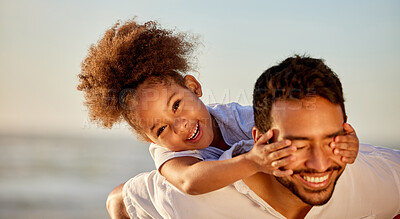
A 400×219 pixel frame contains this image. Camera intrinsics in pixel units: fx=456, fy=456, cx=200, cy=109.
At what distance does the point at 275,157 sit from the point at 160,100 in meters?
1.40

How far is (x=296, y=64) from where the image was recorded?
8.30ft

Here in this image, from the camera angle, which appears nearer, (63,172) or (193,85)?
(193,85)

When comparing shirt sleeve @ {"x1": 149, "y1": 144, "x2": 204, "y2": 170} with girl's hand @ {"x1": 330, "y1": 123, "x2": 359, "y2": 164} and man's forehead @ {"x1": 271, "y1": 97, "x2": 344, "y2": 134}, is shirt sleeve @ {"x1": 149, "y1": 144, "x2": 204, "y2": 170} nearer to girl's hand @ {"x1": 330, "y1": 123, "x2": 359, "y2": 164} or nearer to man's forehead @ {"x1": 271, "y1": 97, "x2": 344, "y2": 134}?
man's forehead @ {"x1": 271, "y1": 97, "x2": 344, "y2": 134}

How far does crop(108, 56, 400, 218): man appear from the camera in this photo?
234cm

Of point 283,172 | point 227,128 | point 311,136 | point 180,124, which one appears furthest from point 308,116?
point 227,128

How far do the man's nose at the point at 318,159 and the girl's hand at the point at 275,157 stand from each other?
0.13m

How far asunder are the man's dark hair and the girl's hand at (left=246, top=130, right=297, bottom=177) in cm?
22

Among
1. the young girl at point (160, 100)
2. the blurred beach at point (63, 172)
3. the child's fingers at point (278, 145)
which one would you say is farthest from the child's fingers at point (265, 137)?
the blurred beach at point (63, 172)

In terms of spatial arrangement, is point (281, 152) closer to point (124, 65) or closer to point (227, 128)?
point (227, 128)

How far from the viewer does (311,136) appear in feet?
7.59

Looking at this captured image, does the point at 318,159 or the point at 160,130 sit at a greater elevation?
the point at 160,130

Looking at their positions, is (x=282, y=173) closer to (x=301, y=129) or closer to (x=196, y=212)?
(x=301, y=129)

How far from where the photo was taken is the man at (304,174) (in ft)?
7.68

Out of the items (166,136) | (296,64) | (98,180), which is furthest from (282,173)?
(98,180)
